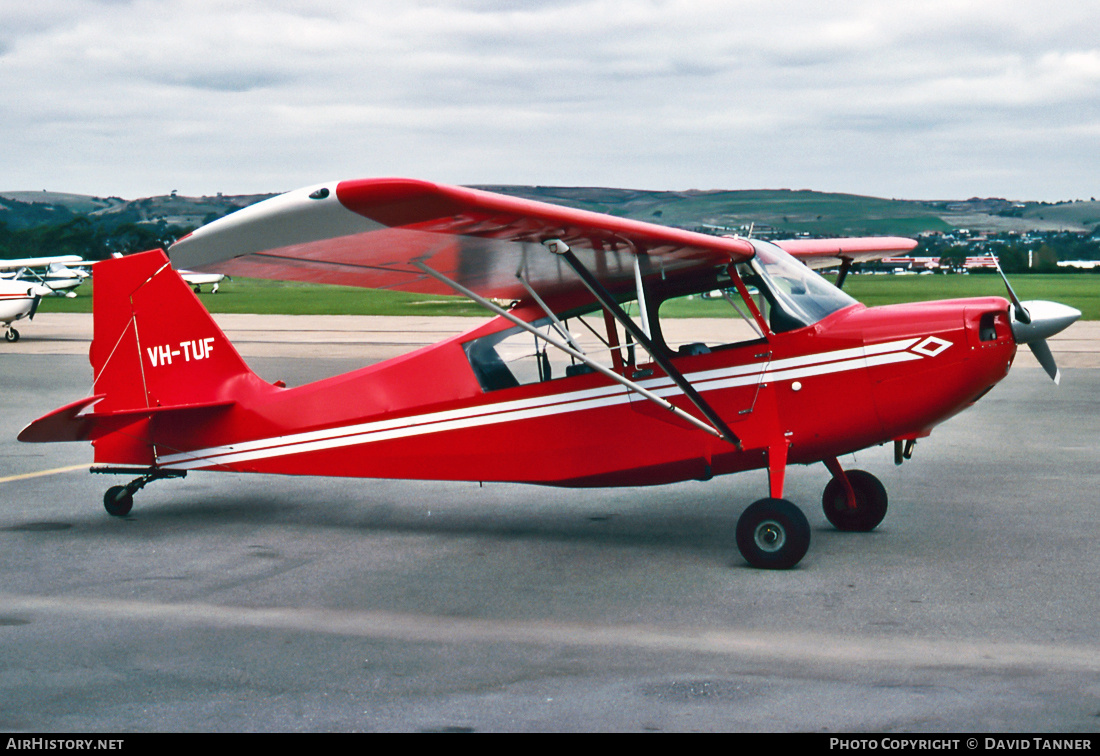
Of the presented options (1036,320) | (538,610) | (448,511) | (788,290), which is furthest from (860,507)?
(448,511)

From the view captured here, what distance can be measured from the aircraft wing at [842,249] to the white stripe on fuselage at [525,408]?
2.23m

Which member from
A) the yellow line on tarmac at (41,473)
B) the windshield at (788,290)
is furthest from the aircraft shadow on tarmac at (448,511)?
the windshield at (788,290)

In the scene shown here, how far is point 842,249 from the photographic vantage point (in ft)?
29.9

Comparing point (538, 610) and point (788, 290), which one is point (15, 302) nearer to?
point (788, 290)

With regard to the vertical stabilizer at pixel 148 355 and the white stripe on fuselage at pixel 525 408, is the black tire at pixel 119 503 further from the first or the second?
the white stripe on fuselage at pixel 525 408

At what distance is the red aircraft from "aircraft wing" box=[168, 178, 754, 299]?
0.09 ft

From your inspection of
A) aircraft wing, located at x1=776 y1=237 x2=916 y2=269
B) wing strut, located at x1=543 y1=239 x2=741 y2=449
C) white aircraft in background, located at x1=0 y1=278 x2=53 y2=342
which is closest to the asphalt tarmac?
wing strut, located at x1=543 y1=239 x2=741 y2=449

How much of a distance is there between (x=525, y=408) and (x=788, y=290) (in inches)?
77.8

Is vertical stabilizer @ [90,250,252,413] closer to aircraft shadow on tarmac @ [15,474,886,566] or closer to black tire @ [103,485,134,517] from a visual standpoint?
black tire @ [103,485,134,517]

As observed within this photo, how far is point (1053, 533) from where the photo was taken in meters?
7.59

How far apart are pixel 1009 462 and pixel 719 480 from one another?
308cm

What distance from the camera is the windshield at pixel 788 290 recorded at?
7.01 meters
